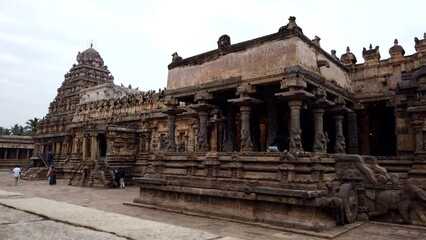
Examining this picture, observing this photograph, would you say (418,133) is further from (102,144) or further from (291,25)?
(102,144)

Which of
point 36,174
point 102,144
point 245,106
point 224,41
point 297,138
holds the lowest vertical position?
point 36,174

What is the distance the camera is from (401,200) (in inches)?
354

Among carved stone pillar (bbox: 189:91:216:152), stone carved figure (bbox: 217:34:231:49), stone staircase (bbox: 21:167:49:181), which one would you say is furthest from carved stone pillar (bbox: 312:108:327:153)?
stone staircase (bbox: 21:167:49:181)

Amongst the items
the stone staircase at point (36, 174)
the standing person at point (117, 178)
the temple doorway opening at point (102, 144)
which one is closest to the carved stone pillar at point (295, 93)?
the standing person at point (117, 178)

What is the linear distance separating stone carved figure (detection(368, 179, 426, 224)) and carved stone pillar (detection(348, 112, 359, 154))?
18.9 ft

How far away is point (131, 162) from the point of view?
25781 mm

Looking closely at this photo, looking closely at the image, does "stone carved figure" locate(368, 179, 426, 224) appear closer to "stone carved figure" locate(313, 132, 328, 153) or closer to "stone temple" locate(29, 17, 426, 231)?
"stone temple" locate(29, 17, 426, 231)

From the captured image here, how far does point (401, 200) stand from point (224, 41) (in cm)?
769

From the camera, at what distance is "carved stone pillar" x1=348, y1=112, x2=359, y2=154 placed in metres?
14.9

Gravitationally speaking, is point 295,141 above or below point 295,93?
below

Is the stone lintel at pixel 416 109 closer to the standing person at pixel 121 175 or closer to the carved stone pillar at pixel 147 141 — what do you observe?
the standing person at pixel 121 175

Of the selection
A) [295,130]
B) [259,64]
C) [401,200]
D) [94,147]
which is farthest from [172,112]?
[94,147]

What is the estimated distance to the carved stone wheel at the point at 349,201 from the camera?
29.0 ft

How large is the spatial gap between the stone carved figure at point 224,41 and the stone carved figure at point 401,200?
7103 mm
